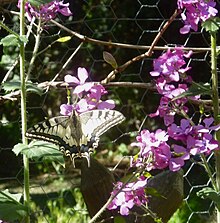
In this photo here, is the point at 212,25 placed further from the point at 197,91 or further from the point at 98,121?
the point at 98,121

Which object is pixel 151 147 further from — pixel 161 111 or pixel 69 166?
pixel 69 166

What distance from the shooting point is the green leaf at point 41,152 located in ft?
3.33

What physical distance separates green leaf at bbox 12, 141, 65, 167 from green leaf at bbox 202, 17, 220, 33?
1.03 feet

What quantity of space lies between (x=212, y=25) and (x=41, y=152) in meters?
0.35

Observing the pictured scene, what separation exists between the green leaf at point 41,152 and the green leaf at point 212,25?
314 millimetres

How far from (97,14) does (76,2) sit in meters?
0.26

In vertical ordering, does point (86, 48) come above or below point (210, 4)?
below

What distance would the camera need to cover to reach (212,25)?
112 centimetres

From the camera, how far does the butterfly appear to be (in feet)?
3.78

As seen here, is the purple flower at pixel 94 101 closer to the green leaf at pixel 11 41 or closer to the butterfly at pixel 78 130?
the butterfly at pixel 78 130

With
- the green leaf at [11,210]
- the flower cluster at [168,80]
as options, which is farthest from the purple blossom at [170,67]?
the green leaf at [11,210]

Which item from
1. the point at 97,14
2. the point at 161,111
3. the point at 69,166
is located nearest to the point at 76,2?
the point at 97,14

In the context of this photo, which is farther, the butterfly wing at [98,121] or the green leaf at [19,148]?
the butterfly wing at [98,121]

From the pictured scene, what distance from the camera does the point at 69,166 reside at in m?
2.90
